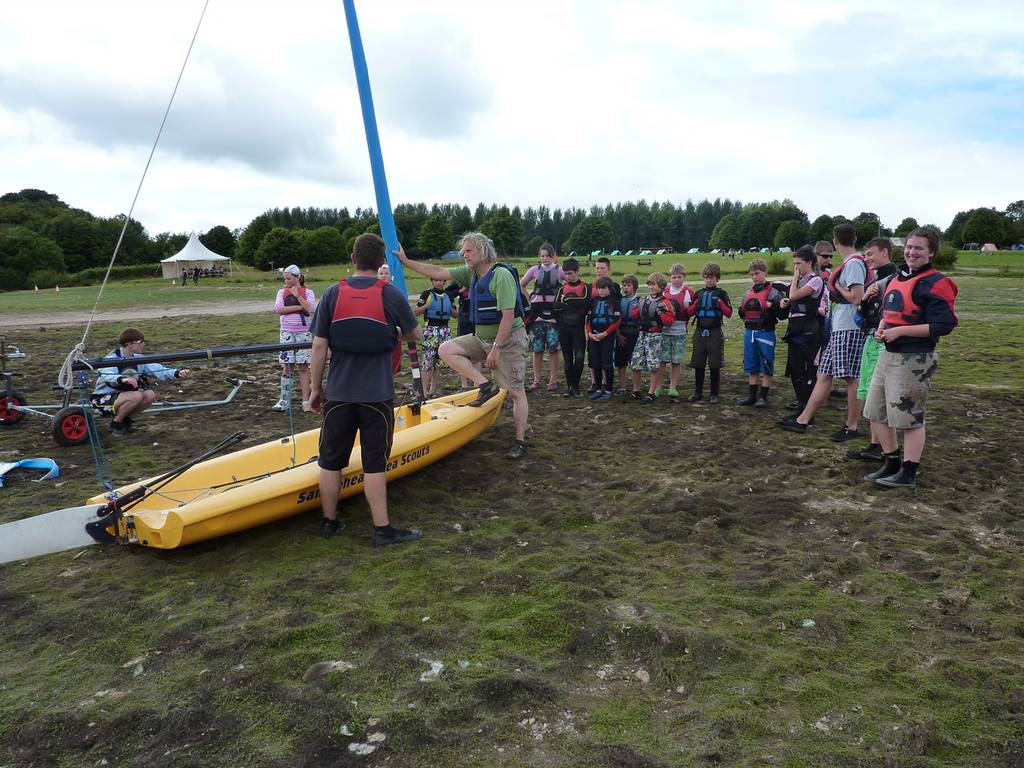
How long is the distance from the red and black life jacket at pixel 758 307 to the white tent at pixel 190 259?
196 ft

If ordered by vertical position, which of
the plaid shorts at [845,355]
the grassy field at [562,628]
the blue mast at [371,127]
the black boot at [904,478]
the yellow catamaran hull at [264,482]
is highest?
the blue mast at [371,127]

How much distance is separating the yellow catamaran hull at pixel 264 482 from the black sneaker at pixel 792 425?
10.4 feet

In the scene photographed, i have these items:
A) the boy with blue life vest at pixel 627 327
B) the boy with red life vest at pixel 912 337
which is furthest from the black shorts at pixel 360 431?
the boy with blue life vest at pixel 627 327

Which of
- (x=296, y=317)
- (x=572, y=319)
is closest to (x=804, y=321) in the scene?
(x=572, y=319)

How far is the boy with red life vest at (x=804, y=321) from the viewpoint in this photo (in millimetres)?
7141

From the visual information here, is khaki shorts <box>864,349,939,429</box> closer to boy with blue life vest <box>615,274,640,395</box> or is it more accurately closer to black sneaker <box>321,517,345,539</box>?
boy with blue life vest <box>615,274,640,395</box>

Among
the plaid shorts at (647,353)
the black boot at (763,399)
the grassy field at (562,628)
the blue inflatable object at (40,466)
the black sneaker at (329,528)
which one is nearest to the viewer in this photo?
the grassy field at (562,628)

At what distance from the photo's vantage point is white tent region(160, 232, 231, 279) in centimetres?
5931

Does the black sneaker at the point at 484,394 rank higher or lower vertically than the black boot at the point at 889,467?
higher

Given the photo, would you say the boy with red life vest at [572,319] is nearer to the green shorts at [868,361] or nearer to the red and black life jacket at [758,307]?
the red and black life jacket at [758,307]

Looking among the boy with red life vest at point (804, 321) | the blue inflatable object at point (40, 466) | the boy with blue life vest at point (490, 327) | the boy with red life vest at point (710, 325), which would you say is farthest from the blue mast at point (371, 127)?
the boy with red life vest at point (804, 321)

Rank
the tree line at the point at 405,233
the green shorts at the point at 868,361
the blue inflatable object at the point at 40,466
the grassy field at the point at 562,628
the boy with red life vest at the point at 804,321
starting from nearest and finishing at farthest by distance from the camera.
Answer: the grassy field at the point at 562,628 → the blue inflatable object at the point at 40,466 → the green shorts at the point at 868,361 → the boy with red life vest at the point at 804,321 → the tree line at the point at 405,233

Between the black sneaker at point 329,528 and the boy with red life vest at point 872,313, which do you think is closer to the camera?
the black sneaker at point 329,528

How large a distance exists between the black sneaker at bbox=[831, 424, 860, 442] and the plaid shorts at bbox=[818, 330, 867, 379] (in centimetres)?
55
